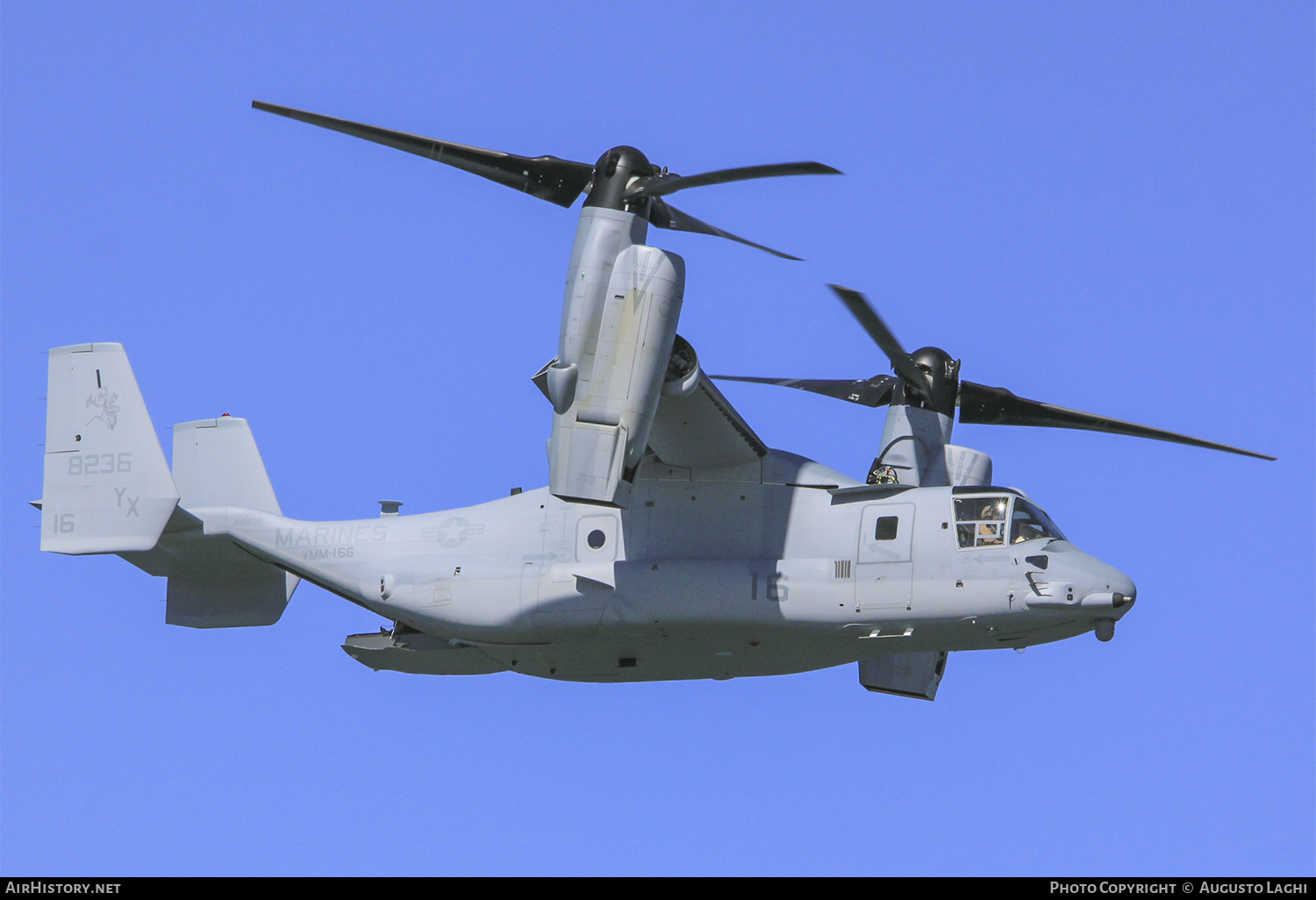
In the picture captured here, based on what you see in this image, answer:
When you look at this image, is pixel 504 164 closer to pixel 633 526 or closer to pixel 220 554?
pixel 633 526

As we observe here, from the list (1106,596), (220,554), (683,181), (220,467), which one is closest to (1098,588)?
(1106,596)

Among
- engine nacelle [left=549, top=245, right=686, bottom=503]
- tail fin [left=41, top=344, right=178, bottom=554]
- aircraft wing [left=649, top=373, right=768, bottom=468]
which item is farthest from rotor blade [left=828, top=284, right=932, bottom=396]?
tail fin [left=41, top=344, right=178, bottom=554]

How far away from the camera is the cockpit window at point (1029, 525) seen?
16.9m

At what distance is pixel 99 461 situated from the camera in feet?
61.0

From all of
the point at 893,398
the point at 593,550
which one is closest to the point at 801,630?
the point at 593,550

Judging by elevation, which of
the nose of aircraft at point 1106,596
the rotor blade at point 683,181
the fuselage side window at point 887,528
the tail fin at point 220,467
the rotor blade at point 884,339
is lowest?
the nose of aircraft at point 1106,596

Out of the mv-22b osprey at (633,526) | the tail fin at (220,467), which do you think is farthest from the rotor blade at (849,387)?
the tail fin at (220,467)

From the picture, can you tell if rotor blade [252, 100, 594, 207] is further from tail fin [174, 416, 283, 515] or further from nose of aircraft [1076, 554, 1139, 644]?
nose of aircraft [1076, 554, 1139, 644]

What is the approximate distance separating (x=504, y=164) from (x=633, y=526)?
3939 millimetres

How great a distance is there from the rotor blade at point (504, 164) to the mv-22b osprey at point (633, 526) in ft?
0.08

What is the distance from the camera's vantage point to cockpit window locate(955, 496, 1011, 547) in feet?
55.5

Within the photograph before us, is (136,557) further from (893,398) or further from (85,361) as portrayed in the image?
(893,398)

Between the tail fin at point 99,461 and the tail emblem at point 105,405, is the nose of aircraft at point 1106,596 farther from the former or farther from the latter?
the tail emblem at point 105,405

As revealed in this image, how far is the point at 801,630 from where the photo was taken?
56.3 feet
